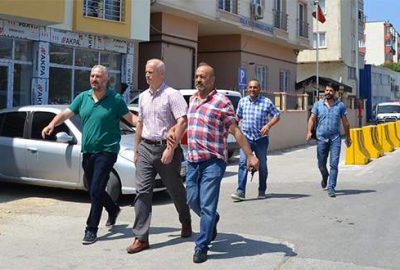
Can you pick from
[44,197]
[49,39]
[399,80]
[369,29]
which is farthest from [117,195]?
[369,29]

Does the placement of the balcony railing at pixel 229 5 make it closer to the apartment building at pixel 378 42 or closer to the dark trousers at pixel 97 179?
the dark trousers at pixel 97 179

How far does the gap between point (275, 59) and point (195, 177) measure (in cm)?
2561

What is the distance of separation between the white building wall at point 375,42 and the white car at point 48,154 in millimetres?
83532

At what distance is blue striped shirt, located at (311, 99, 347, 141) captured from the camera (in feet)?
31.4

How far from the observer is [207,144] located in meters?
5.61

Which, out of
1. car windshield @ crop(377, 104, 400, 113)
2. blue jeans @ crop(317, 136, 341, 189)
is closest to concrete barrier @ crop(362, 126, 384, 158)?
blue jeans @ crop(317, 136, 341, 189)

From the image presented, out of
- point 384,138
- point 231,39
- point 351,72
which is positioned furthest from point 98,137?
point 351,72

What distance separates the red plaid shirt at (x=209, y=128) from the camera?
5.61 metres

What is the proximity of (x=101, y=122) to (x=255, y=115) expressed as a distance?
3409 mm

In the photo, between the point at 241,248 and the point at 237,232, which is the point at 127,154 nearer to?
the point at 237,232

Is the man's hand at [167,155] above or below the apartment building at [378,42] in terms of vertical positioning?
below

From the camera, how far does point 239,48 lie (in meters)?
26.7

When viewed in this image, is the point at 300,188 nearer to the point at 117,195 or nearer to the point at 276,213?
the point at 276,213

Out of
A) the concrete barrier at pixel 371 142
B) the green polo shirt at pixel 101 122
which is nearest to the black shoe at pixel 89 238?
the green polo shirt at pixel 101 122
